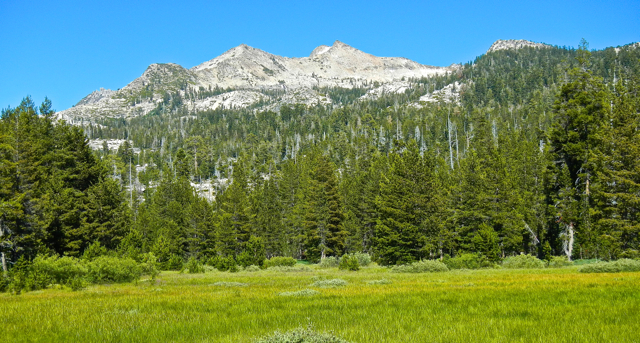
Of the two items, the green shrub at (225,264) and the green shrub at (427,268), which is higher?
the green shrub at (427,268)

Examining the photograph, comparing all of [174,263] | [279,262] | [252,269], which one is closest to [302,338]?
[252,269]

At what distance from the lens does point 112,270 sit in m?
26.7

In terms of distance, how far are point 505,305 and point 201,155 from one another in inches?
5932

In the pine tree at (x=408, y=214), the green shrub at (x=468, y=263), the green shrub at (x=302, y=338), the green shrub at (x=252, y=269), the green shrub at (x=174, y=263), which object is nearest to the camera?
the green shrub at (x=302, y=338)

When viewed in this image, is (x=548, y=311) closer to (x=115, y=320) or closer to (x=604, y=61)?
(x=115, y=320)

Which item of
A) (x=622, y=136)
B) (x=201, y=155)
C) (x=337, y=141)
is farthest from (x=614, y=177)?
(x=201, y=155)

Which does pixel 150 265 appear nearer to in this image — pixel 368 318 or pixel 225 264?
pixel 225 264

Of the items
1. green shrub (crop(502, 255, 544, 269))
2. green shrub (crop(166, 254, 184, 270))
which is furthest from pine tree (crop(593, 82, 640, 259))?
green shrub (crop(166, 254, 184, 270))

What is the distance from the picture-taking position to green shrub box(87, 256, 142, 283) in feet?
86.3

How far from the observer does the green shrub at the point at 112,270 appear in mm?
26297

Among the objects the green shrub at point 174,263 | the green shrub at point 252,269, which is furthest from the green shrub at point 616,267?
the green shrub at point 174,263

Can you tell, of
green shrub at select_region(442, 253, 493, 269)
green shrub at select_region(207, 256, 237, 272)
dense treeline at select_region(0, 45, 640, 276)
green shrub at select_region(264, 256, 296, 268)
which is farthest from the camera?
green shrub at select_region(264, 256, 296, 268)

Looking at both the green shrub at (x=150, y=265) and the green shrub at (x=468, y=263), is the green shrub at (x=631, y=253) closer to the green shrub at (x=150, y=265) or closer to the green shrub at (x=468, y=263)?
the green shrub at (x=468, y=263)

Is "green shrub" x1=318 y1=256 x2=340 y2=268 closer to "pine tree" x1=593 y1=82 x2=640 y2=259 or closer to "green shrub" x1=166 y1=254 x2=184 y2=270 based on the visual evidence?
"green shrub" x1=166 y1=254 x2=184 y2=270
